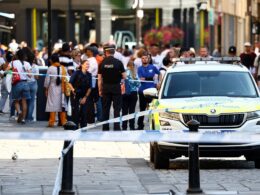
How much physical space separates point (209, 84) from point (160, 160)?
173 cm

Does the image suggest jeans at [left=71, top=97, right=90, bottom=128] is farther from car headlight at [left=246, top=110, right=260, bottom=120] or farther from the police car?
car headlight at [left=246, top=110, right=260, bottom=120]

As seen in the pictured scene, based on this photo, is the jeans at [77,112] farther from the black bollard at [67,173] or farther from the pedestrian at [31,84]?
the black bollard at [67,173]

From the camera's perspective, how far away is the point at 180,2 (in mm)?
65812

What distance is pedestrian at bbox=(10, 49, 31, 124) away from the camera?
26.5 meters

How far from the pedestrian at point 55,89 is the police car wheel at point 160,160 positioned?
872cm

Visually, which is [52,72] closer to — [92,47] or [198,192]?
[92,47]

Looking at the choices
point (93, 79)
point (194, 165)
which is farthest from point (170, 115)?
point (93, 79)

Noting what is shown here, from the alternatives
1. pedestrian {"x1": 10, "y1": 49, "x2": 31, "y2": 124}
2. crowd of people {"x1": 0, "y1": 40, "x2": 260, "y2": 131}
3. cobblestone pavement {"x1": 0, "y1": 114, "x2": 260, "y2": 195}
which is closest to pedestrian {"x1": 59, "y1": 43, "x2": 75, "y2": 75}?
crowd of people {"x1": 0, "y1": 40, "x2": 260, "y2": 131}

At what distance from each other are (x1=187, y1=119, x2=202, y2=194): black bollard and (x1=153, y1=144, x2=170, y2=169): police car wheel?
3.32 meters

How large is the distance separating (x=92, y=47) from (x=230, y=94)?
10209 mm

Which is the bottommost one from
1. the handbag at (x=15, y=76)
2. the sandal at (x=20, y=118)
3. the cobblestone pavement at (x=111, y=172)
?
the sandal at (x=20, y=118)

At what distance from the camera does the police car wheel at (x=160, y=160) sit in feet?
55.1

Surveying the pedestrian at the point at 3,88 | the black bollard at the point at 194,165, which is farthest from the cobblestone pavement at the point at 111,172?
the pedestrian at the point at 3,88

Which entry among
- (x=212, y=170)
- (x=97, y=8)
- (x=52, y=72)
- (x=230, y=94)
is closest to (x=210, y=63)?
(x=230, y=94)
